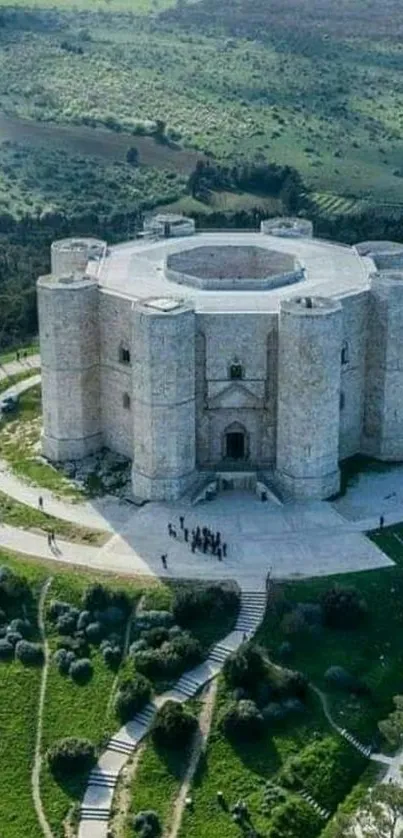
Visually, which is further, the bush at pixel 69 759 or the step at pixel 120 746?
the step at pixel 120 746

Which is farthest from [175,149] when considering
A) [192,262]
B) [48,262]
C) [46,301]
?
[46,301]

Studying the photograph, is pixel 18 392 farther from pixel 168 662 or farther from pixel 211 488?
pixel 168 662

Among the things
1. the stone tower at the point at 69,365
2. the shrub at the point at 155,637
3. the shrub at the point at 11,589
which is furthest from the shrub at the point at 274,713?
the stone tower at the point at 69,365

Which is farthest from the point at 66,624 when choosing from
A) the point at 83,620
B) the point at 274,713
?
the point at 274,713

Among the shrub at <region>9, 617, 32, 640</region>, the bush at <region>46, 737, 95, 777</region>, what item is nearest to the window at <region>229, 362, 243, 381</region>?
the shrub at <region>9, 617, 32, 640</region>

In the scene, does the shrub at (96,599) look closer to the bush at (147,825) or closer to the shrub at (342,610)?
the shrub at (342,610)

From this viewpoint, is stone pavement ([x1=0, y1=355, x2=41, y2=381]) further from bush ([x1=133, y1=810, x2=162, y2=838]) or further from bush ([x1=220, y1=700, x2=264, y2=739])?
bush ([x1=133, y1=810, x2=162, y2=838])
